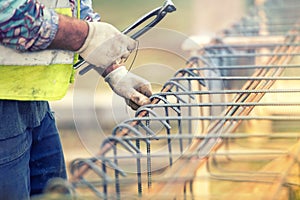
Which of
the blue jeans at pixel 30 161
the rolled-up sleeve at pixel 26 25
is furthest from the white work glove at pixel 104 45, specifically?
the blue jeans at pixel 30 161

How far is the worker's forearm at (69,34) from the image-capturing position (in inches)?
85.3

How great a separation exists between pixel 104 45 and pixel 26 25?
0.95 feet

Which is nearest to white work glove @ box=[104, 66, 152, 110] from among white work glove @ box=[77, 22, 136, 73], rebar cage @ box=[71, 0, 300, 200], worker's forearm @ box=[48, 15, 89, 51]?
rebar cage @ box=[71, 0, 300, 200]

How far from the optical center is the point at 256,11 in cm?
509

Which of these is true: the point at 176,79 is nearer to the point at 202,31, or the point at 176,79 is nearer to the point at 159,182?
the point at 159,182

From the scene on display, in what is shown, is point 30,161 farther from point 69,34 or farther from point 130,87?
point 69,34

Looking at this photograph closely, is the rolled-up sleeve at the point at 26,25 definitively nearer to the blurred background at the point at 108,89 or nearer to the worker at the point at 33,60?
the worker at the point at 33,60

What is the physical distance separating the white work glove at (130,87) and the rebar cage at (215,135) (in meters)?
0.05

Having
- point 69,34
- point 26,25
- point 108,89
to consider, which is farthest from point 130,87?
point 108,89

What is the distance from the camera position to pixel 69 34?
7.17 ft

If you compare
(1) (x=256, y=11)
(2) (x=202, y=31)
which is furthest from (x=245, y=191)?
(2) (x=202, y=31)

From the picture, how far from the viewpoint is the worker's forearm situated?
2.17 m

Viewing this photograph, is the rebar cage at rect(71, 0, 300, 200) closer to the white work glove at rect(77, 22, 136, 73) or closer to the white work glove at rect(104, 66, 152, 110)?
the white work glove at rect(104, 66, 152, 110)

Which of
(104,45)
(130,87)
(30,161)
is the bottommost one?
(30,161)
